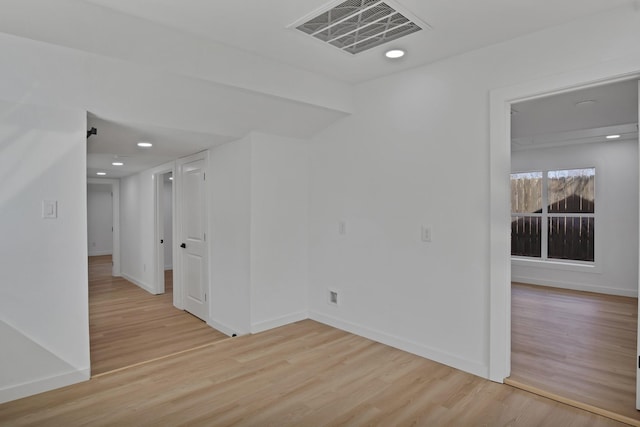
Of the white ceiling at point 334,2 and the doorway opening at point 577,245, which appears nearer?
the white ceiling at point 334,2

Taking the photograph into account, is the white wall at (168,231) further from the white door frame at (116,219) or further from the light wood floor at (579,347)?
the light wood floor at (579,347)

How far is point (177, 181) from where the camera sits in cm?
513

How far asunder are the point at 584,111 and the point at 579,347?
2.24 metres

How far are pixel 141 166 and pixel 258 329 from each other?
348 centimetres

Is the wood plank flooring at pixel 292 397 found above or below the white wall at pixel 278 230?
below

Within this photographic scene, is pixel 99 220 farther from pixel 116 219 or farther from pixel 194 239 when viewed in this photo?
pixel 194 239

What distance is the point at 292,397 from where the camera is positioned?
8.13ft

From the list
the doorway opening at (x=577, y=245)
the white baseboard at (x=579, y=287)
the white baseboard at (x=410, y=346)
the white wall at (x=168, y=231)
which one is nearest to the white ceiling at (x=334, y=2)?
the doorway opening at (x=577, y=245)

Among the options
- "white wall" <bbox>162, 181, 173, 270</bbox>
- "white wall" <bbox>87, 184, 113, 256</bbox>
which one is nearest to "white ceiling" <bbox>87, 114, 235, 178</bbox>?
"white wall" <bbox>162, 181, 173, 270</bbox>

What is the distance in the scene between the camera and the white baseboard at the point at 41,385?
Answer: 2.37m

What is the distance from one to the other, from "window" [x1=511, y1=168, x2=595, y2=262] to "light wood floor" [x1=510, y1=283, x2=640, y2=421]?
0.94 m

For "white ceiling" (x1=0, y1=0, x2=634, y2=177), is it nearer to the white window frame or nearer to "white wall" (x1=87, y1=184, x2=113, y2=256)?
the white window frame

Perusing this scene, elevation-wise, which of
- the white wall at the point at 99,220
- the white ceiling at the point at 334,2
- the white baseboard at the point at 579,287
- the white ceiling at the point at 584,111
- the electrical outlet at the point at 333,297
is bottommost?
the white baseboard at the point at 579,287

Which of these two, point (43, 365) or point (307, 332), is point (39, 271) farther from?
point (307, 332)
